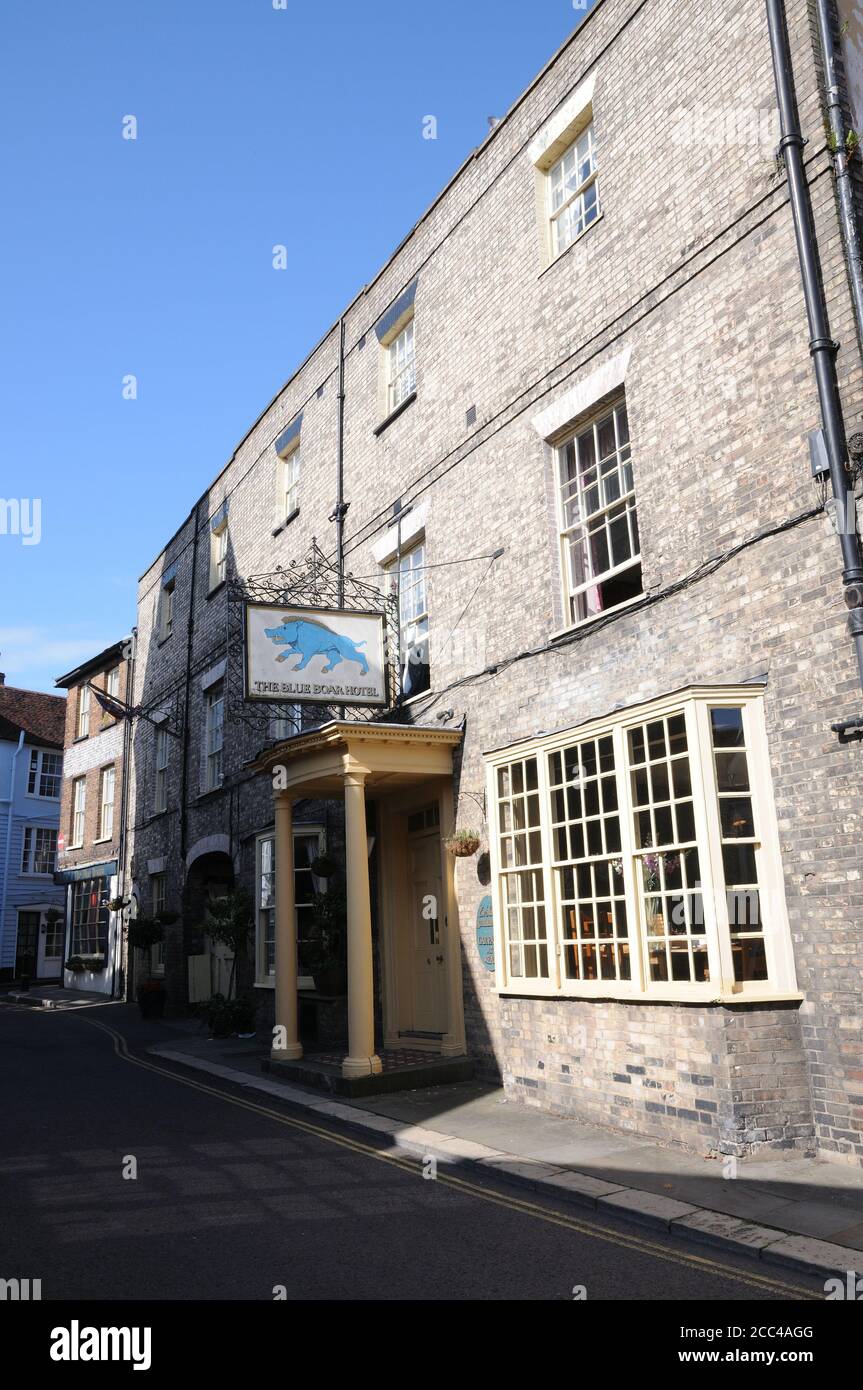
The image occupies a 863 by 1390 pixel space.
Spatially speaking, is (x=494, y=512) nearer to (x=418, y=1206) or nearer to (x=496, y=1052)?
(x=496, y=1052)

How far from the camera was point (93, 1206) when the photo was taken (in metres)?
6.30

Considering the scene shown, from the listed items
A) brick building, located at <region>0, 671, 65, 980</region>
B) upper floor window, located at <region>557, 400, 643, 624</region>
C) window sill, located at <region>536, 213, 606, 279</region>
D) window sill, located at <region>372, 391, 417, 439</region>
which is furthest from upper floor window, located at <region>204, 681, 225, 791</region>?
brick building, located at <region>0, 671, 65, 980</region>

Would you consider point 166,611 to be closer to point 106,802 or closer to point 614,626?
point 106,802

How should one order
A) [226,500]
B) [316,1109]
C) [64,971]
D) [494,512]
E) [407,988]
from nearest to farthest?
[316,1109]
[494,512]
[407,988]
[226,500]
[64,971]

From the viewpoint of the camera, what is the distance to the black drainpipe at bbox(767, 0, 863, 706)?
266 inches

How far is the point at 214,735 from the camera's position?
63.7ft

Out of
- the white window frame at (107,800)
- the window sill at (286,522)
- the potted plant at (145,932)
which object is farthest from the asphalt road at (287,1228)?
the white window frame at (107,800)

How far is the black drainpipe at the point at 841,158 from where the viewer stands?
707 centimetres

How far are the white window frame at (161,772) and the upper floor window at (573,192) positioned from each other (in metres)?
14.3

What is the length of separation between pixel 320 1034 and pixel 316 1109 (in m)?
3.55

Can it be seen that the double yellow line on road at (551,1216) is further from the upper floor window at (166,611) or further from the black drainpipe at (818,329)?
the upper floor window at (166,611)

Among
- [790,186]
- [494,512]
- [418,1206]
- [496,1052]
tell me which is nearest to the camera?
[418,1206]

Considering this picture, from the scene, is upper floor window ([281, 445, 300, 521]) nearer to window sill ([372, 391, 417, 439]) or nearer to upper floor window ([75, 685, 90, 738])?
window sill ([372, 391, 417, 439])

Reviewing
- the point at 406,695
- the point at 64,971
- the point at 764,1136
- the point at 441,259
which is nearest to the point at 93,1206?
the point at 764,1136
